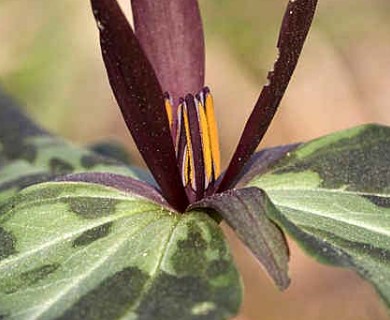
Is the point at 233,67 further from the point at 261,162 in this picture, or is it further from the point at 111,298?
the point at 111,298

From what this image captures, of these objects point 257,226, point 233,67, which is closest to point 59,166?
point 257,226

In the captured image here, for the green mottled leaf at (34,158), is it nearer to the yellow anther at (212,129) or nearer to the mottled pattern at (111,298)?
the yellow anther at (212,129)

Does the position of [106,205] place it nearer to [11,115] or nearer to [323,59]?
[11,115]

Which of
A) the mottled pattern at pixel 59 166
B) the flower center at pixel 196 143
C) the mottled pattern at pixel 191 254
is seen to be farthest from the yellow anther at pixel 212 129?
the mottled pattern at pixel 59 166

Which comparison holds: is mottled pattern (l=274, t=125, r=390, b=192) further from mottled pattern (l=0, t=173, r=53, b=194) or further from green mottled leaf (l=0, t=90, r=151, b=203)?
mottled pattern (l=0, t=173, r=53, b=194)

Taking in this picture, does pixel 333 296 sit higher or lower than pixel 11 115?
lower

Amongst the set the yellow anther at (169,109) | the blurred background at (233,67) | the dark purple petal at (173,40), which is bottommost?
the blurred background at (233,67)

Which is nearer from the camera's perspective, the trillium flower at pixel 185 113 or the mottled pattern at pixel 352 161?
the trillium flower at pixel 185 113

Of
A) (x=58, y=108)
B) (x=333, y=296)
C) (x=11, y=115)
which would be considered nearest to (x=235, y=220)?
(x=11, y=115)
